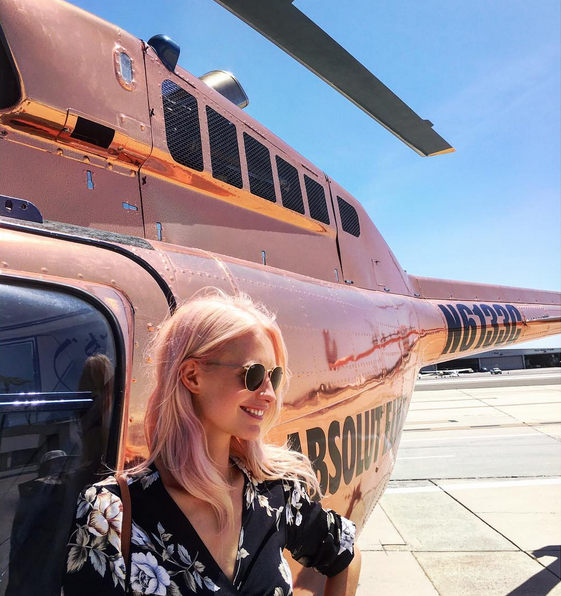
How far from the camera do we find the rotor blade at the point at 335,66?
2691mm

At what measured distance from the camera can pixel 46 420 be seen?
4.48 feet

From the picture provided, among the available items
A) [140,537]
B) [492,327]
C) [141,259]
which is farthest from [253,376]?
[492,327]

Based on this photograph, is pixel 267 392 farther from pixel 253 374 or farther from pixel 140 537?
pixel 140 537

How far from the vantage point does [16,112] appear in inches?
94.0

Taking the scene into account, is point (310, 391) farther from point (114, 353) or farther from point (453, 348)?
point (453, 348)

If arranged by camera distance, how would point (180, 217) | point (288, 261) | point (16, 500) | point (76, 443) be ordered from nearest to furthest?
point (16, 500), point (76, 443), point (180, 217), point (288, 261)

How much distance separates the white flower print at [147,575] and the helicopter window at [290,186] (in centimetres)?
315

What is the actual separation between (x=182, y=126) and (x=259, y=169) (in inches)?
29.5

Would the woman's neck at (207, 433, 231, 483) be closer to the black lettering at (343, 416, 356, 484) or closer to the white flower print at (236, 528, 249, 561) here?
the white flower print at (236, 528, 249, 561)

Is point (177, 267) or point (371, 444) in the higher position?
point (177, 267)

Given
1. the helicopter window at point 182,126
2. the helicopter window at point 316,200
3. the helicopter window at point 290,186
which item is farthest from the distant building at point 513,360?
the helicopter window at point 182,126

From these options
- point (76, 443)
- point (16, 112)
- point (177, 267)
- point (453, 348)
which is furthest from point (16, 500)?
point (453, 348)

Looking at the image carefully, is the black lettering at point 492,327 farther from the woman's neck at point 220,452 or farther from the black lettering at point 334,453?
the woman's neck at point 220,452

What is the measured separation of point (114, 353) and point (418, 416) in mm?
18862
